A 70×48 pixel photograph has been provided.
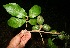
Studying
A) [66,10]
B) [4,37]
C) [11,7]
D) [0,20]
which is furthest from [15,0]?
[11,7]

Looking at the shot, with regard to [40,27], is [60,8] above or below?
below

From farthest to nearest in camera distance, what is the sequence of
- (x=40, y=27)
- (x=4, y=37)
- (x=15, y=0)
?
1. (x=15, y=0)
2. (x=4, y=37)
3. (x=40, y=27)

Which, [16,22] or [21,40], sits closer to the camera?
[16,22]

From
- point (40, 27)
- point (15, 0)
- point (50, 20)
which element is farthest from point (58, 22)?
point (40, 27)

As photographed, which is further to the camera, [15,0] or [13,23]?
[15,0]

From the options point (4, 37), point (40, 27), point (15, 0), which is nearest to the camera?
point (40, 27)

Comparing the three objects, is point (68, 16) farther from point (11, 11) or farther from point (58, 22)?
point (11, 11)

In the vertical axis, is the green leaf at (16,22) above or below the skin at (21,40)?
above

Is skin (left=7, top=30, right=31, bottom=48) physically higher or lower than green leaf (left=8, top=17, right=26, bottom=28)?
lower

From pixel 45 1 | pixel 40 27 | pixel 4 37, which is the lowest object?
pixel 4 37

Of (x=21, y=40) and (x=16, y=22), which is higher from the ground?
(x=16, y=22)
